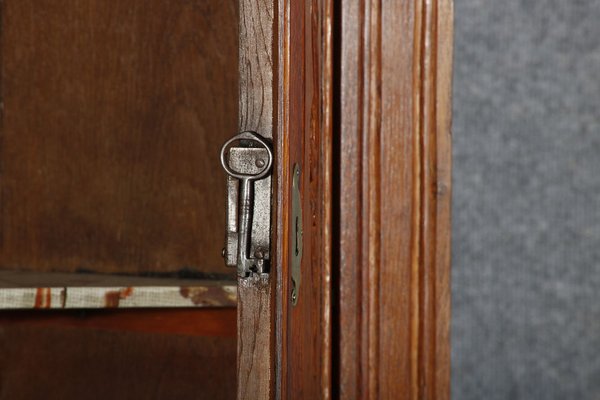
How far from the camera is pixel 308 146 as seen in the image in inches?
17.0

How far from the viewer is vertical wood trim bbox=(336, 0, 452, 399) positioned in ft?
1.15

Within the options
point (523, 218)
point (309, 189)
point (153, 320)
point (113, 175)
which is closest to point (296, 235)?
point (309, 189)

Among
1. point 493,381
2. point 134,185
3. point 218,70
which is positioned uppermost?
point 218,70

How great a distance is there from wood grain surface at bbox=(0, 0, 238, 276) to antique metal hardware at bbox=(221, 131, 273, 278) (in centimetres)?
50

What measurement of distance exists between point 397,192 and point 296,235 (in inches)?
6.6

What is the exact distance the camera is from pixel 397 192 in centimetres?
35

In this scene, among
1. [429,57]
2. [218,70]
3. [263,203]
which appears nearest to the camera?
[429,57]

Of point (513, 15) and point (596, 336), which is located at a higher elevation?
point (513, 15)

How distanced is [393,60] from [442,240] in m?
0.10

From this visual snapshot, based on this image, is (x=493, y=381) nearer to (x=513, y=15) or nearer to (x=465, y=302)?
(x=465, y=302)

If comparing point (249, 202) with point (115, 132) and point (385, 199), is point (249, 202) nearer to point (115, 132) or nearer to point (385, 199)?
point (385, 199)

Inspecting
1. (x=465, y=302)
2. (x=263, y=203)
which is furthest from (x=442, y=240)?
(x=263, y=203)

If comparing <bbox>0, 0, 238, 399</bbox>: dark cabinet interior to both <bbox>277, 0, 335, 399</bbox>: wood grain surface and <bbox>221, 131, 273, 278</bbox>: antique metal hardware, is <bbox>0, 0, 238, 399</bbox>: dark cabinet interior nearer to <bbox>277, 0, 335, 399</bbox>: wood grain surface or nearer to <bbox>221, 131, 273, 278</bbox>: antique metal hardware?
<bbox>221, 131, 273, 278</bbox>: antique metal hardware

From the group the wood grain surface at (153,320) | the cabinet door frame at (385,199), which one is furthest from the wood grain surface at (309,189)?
the wood grain surface at (153,320)
